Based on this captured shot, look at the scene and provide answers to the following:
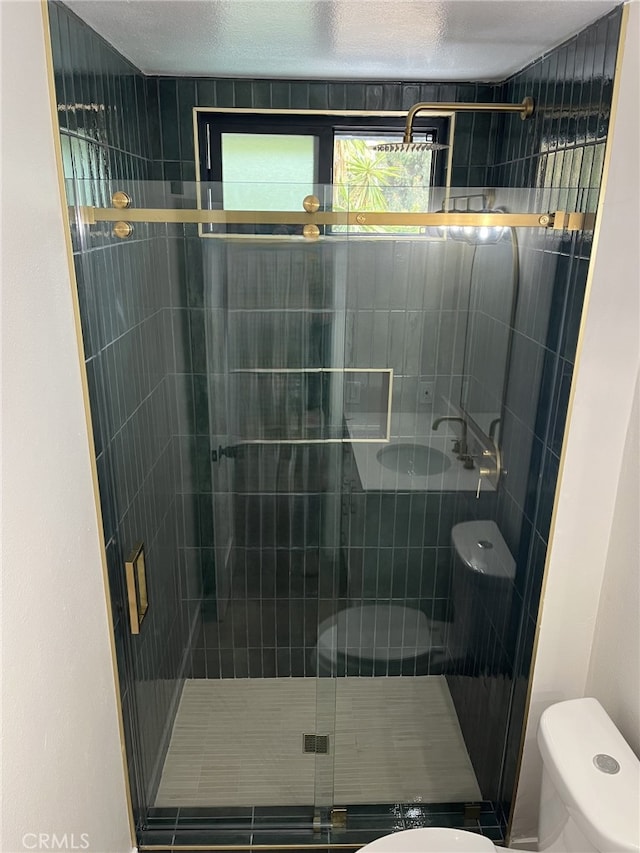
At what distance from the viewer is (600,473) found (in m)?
1.72

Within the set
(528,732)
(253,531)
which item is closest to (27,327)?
(253,531)

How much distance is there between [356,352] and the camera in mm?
2084

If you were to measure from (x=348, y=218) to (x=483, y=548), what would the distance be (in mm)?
1185

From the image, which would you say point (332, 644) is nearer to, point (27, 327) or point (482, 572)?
point (482, 572)

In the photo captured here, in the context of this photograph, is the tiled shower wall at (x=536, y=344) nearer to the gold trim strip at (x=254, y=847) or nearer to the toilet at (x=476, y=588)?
the toilet at (x=476, y=588)

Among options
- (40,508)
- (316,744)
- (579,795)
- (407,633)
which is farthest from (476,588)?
(40,508)

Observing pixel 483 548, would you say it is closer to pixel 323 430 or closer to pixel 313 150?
pixel 323 430

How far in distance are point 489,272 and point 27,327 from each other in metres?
1.35

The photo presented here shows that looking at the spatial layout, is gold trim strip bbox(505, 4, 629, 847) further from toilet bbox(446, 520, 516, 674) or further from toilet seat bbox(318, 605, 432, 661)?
toilet seat bbox(318, 605, 432, 661)

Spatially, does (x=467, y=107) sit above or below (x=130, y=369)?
above

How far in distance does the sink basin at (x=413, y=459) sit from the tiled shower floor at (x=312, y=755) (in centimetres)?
79

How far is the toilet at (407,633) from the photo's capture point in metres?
2.28

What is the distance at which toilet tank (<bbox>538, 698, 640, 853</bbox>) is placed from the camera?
1.33 m

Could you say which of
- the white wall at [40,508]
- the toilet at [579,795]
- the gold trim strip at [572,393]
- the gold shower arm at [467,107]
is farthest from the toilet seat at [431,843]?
the gold shower arm at [467,107]
